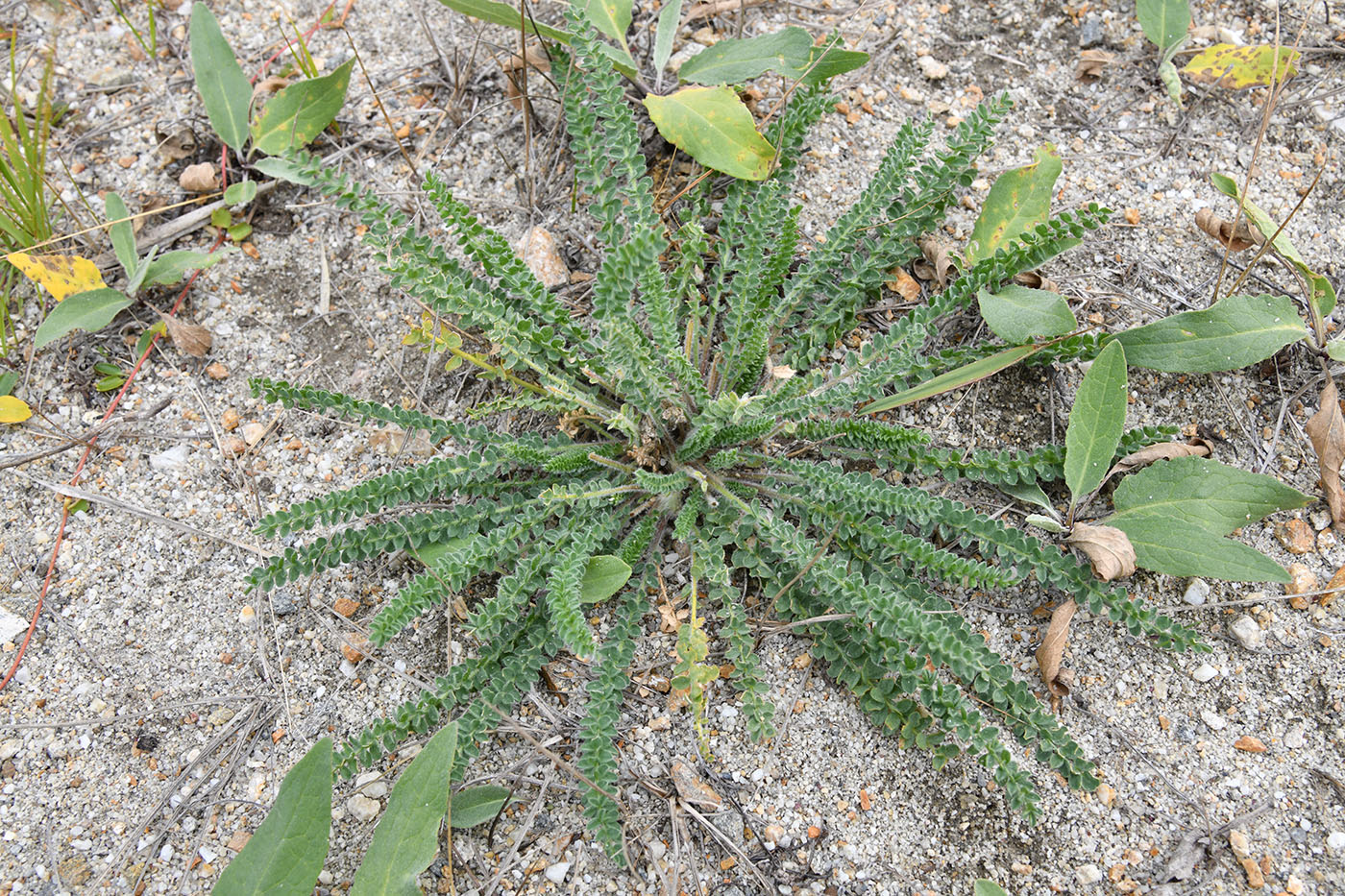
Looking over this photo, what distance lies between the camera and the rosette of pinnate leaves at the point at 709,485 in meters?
1.97

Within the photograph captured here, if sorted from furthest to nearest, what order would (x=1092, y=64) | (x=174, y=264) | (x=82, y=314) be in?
(x=1092, y=64) → (x=174, y=264) → (x=82, y=314)

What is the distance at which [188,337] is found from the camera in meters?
Result: 2.64

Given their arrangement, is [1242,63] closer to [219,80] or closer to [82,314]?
[219,80]

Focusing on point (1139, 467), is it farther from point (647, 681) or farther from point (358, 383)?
point (358, 383)

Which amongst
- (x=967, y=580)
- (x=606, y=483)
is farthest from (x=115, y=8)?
(x=967, y=580)

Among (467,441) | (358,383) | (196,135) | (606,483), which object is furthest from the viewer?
(196,135)

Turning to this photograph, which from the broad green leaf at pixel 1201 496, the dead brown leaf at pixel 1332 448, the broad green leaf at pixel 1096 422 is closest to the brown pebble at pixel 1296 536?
the dead brown leaf at pixel 1332 448

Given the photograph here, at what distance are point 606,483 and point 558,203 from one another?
1.07 meters

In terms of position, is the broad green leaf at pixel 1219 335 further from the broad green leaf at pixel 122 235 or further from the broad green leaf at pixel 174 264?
the broad green leaf at pixel 122 235

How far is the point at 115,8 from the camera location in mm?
3057

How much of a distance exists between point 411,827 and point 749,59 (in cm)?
227

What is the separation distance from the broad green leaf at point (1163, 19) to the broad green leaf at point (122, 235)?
3.26m

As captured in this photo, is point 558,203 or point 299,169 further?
point 558,203

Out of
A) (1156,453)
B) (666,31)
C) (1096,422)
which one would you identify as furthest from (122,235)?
(1156,453)
